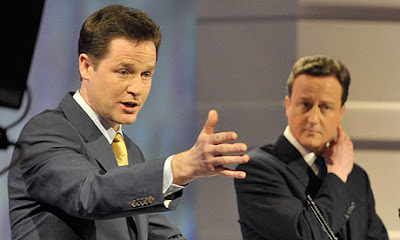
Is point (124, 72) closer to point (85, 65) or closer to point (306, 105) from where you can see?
point (85, 65)

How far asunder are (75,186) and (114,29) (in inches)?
22.3

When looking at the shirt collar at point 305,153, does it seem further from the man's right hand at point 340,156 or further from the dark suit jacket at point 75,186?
the dark suit jacket at point 75,186

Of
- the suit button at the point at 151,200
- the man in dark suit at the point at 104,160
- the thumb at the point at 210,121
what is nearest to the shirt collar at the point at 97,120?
the man in dark suit at the point at 104,160

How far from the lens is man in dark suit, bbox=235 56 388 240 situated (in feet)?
8.63

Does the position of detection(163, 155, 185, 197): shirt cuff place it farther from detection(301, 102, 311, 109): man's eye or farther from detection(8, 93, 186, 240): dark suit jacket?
detection(301, 102, 311, 109): man's eye

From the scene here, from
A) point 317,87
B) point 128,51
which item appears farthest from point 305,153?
point 128,51

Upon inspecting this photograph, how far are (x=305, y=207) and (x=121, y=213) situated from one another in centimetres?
119

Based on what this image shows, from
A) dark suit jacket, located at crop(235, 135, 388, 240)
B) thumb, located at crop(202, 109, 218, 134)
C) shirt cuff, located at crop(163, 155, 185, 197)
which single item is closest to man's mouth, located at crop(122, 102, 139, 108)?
shirt cuff, located at crop(163, 155, 185, 197)

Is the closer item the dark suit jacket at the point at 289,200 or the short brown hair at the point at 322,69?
the dark suit jacket at the point at 289,200

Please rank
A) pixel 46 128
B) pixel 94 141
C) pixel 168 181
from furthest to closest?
pixel 94 141 < pixel 46 128 < pixel 168 181

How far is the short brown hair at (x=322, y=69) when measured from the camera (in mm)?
2945

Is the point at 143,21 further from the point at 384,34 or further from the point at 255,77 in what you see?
the point at 384,34

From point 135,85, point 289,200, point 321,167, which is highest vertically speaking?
point 135,85

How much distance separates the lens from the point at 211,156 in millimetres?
1475
